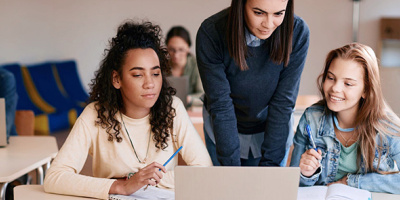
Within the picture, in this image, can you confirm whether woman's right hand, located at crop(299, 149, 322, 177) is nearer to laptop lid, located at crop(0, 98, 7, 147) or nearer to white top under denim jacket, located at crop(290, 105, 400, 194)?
white top under denim jacket, located at crop(290, 105, 400, 194)

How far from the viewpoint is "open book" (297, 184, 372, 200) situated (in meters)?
1.55

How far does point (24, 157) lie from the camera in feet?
7.36

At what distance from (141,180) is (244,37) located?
23.6 inches

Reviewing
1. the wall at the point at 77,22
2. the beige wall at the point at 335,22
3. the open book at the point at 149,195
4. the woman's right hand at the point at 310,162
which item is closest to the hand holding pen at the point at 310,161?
the woman's right hand at the point at 310,162

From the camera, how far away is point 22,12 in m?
5.76

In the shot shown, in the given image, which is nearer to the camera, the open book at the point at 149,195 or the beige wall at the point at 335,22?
the open book at the point at 149,195

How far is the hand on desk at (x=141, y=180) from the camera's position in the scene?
5.00 feet

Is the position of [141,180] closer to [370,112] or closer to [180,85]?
[370,112]

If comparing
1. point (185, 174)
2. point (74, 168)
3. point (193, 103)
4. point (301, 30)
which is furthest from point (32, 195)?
point (193, 103)

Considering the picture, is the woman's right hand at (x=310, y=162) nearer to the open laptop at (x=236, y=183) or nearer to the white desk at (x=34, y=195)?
the open laptop at (x=236, y=183)

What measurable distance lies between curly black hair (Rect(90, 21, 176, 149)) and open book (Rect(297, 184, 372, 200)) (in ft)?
1.77

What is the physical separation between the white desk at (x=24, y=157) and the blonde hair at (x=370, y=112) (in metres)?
1.26

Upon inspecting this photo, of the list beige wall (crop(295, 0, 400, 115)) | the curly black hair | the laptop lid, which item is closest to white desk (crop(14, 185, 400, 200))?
the curly black hair

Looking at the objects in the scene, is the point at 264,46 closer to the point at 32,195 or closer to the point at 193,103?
the point at 32,195
